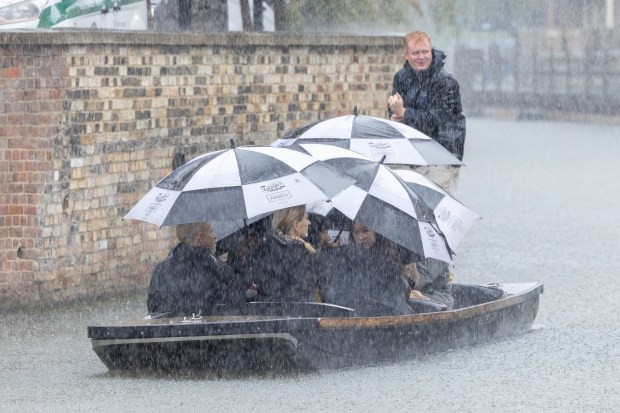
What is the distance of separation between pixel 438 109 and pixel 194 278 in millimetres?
3481

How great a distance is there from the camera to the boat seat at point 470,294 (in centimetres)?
1088

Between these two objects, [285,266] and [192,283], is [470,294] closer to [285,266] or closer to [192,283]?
[285,266]

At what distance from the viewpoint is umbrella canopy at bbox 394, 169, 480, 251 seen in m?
10.2

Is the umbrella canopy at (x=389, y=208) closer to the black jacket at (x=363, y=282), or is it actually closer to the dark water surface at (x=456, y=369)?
the black jacket at (x=363, y=282)

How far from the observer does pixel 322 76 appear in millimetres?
14625

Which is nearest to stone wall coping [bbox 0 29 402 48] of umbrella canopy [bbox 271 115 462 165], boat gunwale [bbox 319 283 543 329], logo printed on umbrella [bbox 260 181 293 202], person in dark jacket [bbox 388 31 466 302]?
umbrella canopy [bbox 271 115 462 165]

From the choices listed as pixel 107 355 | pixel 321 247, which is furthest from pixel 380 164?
pixel 107 355

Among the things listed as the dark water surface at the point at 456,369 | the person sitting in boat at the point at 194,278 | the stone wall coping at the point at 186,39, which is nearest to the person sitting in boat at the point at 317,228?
the dark water surface at the point at 456,369

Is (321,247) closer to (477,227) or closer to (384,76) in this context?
(384,76)

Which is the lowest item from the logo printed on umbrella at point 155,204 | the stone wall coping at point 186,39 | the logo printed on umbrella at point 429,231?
the logo printed on umbrella at point 429,231

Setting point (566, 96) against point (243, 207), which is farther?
point (566, 96)

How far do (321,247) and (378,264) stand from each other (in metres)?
0.81

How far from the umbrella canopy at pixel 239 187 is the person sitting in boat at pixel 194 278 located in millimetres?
149

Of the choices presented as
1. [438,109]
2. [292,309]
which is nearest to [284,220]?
[292,309]
